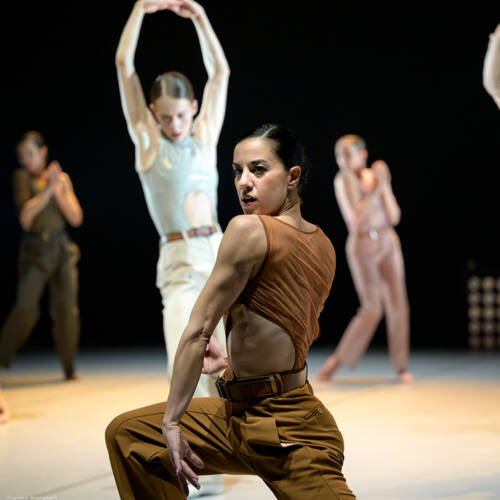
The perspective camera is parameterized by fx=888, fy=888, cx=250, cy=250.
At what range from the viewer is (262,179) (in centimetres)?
219

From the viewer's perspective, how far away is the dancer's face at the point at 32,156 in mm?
6645

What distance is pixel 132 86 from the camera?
3805mm

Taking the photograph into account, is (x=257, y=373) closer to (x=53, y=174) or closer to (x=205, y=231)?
(x=205, y=231)

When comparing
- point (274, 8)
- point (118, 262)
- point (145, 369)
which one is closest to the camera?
point (145, 369)

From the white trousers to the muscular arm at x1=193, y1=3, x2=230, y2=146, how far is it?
50cm

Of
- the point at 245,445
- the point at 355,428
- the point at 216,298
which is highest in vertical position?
the point at 216,298

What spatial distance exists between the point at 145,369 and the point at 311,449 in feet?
17.9

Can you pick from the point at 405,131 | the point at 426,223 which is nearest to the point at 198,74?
the point at 405,131

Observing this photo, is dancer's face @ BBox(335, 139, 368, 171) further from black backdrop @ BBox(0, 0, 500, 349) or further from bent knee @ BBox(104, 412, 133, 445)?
bent knee @ BBox(104, 412, 133, 445)

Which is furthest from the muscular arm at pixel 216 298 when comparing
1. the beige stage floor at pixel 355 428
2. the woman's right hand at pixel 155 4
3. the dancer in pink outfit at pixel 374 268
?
the dancer in pink outfit at pixel 374 268

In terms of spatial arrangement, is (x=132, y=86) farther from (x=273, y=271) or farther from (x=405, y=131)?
(x=405, y=131)

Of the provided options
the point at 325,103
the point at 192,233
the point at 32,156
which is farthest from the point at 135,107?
the point at 325,103

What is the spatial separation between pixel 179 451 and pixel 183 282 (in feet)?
5.39

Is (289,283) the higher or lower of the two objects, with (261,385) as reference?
higher
